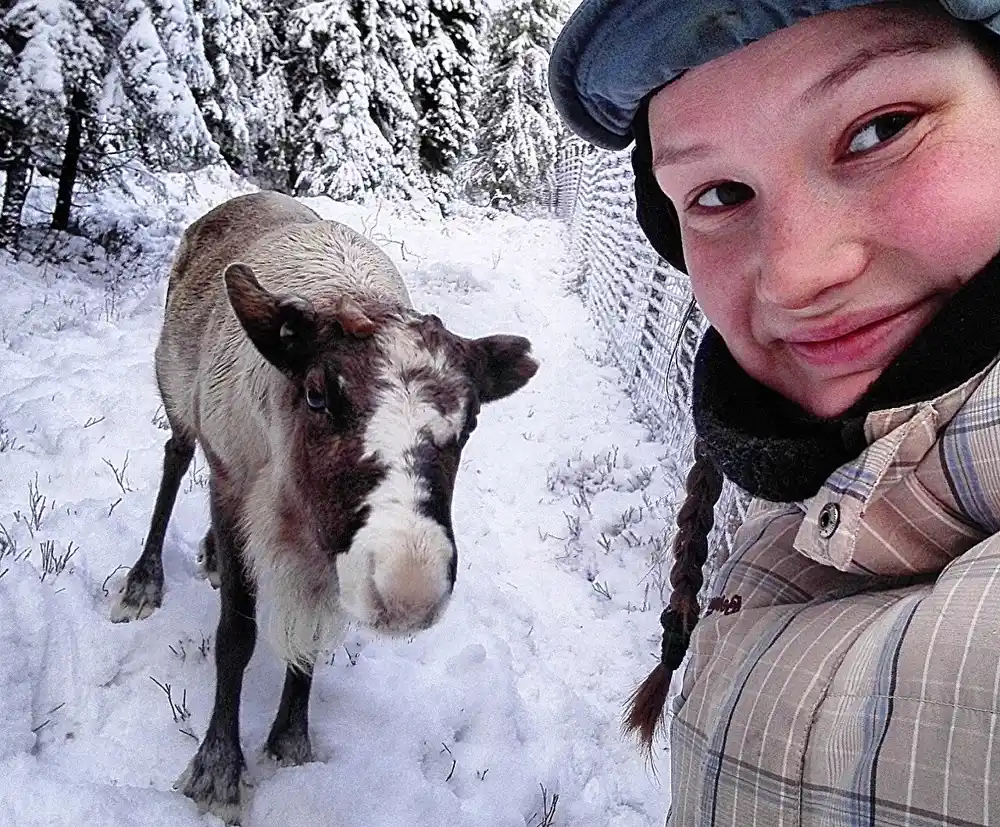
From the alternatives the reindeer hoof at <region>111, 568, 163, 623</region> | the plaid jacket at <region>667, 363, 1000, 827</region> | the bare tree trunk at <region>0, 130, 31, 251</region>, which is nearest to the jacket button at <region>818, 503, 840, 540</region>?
the plaid jacket at <region>667, 363, 1000, 827</region>

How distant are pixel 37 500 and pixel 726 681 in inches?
144

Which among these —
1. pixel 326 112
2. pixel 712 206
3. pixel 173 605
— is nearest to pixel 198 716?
pixel 173 605

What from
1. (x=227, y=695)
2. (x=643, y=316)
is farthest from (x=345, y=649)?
(x=643, y=316)

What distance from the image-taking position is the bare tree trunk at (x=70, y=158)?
275 inches

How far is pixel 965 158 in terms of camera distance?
0.79 metres

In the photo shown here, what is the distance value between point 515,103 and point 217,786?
74.4ft

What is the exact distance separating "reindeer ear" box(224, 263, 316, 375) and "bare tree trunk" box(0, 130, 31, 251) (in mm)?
6008

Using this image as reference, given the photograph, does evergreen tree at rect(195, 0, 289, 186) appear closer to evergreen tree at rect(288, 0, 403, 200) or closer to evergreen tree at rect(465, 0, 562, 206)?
evergreen tree at rect(288, 0, 403, 200)

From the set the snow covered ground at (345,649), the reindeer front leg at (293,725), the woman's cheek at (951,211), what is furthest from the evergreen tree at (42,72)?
the woman's cheek at (951,211)

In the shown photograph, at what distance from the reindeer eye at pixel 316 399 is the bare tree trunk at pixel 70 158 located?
21.1ft

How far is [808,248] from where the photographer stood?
88cm

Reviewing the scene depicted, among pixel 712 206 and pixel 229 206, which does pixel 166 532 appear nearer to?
pixel 229 206

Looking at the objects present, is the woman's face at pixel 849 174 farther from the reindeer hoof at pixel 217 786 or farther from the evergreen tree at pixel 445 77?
the evergreen tree at pixel 445 77

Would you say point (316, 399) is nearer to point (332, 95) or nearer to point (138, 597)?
point (138, 597)
